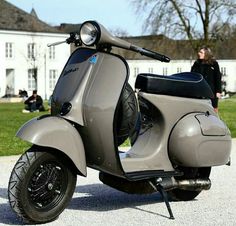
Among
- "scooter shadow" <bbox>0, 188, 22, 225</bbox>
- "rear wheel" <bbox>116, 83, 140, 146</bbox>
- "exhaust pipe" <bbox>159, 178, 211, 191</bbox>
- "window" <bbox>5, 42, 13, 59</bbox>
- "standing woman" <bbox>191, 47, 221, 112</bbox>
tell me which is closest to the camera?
"scooter shadow" <bbox>0, 188, 22, 225</bbox>

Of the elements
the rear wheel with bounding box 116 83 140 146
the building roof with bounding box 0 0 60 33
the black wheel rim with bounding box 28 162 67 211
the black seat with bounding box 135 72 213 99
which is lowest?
→ the building roof with bounding box 0 0 60 33

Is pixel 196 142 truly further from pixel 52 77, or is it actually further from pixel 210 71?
pixel 52 77

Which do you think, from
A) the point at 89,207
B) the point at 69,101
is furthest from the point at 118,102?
the point at 89,207

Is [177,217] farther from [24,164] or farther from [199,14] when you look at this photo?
[199,14]

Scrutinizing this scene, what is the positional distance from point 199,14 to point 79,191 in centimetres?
3449

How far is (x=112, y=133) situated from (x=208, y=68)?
4971 mm

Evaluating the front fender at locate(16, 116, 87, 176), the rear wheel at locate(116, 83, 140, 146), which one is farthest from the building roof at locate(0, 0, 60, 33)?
the front fender at locate(16, 116, 87, 176)

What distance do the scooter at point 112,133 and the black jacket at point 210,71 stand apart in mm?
3851

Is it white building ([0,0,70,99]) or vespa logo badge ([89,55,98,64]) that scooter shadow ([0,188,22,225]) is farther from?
white building ([0,0,70,99])

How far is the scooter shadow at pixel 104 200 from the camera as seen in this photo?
5.78m

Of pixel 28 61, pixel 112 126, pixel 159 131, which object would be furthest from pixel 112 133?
A: pixel 28 61

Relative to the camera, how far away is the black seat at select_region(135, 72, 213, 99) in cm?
550

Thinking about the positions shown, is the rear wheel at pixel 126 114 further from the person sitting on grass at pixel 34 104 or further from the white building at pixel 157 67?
the white building at pixel 157 67

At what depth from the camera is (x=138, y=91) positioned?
18.1 feet
